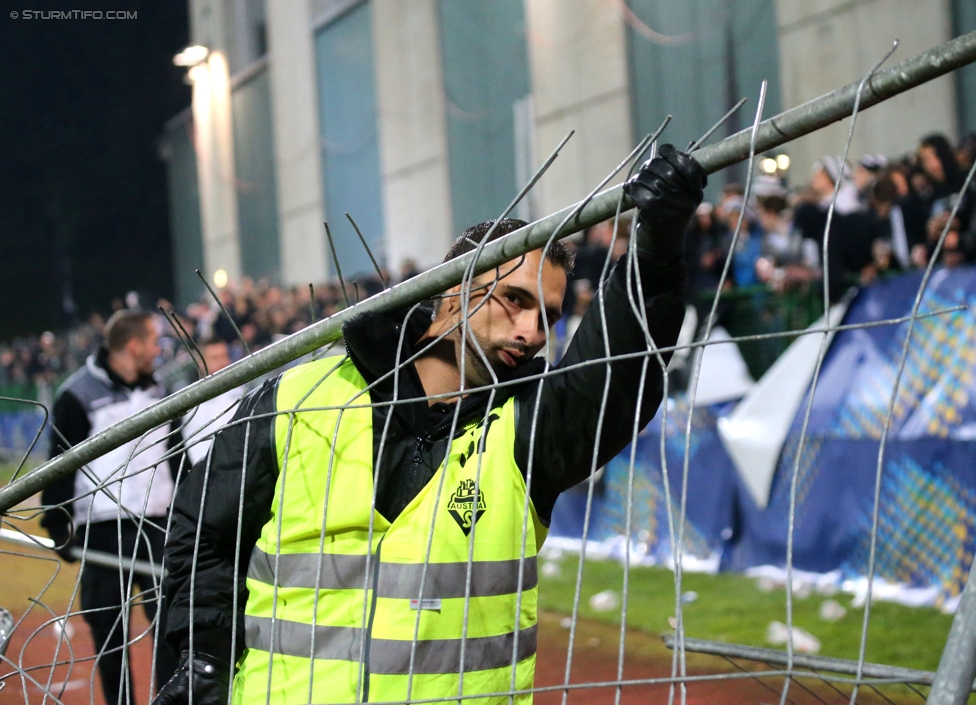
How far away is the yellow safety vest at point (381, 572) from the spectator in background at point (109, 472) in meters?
2.65

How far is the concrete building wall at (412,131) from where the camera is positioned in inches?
693

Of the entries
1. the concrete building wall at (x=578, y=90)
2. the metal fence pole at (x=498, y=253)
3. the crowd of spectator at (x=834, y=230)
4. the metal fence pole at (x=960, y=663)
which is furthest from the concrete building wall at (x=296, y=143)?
the metal fence pole at (x=960, y=663)

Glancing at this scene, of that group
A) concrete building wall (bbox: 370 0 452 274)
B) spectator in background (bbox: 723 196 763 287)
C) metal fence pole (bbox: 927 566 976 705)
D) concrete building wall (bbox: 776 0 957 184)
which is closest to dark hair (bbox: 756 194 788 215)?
spectator in background (bbox: 723 196 763 287)

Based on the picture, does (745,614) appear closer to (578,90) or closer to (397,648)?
(397,648)

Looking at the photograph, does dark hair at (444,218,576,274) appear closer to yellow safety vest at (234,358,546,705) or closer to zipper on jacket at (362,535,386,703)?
yellow safety vest at (234,358,546,705)

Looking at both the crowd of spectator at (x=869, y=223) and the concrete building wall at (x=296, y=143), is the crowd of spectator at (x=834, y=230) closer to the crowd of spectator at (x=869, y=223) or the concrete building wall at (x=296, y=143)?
the crowd of spectator at (x=869, y=223)

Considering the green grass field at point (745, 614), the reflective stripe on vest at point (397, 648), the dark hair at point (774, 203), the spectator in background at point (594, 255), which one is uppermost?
the dark hair at point (774, 203)

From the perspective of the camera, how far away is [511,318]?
2289 mm

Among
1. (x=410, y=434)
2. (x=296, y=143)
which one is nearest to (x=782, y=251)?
(x=410, y=434)

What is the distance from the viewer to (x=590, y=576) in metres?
8.26

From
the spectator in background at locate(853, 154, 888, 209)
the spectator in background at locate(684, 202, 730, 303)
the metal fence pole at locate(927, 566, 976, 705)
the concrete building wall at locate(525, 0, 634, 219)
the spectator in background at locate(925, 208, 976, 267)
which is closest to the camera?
the metal fence pole at locate(927, 566, 976, 705)

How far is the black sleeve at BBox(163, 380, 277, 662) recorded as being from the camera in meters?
2.34

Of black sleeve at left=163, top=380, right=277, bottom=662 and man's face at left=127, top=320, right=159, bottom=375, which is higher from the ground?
man's face at left=127, top=320, right=159, bottom=375

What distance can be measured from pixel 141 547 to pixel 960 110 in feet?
26.8
